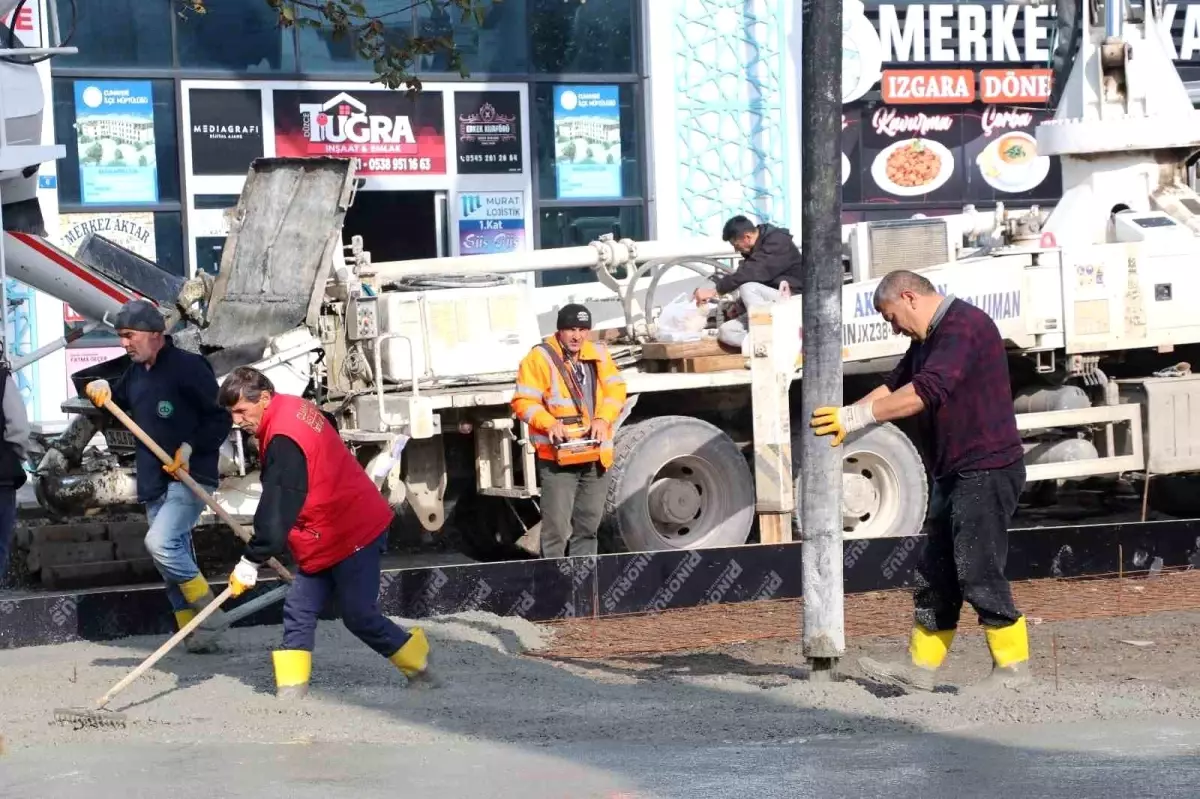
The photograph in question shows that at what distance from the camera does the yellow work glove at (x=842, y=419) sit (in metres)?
7.53

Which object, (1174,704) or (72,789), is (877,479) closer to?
(1174,704)

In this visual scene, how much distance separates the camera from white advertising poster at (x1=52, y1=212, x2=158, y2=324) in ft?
57.0

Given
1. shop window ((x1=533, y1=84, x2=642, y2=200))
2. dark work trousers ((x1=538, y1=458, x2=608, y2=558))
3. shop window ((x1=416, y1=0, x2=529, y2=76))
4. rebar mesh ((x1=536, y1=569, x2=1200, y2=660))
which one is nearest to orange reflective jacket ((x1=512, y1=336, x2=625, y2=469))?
dark work trousers ((x1=538, y1=458, x2=608, y2=558))

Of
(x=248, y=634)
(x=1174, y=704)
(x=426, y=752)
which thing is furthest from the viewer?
(x=248, y=634)

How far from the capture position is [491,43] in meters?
18.9

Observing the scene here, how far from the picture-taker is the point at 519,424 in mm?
11703

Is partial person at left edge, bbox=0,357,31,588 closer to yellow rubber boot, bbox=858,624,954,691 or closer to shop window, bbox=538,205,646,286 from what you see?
yellow rubber boot, bbox=858,624,954,691

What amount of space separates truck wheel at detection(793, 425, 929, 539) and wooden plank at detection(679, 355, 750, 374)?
0.85 meters

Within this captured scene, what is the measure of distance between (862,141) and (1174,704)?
45.7 ft

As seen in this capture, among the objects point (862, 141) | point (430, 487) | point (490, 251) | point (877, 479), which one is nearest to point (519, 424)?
point (430, 487)

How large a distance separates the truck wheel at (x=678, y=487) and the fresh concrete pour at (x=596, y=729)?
2.53 metres

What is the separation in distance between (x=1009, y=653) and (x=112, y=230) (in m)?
12.0

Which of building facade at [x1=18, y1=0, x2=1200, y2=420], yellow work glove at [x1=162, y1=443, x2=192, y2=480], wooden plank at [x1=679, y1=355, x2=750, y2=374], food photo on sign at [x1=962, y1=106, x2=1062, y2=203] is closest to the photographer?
yellow work glove at [x1=162, y1=443, x2=192, y2=480]

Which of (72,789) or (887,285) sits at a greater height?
(887,285)
